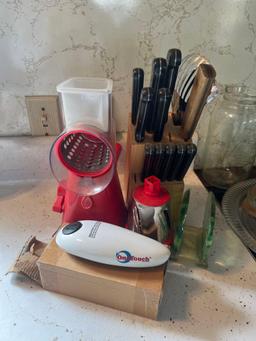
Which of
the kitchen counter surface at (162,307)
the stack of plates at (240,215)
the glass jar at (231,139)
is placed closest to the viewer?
the kitchen counter surface at (162,307)

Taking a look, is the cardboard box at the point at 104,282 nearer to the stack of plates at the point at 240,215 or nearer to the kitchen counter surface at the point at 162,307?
the kitchen counter surface at the point at 162,307

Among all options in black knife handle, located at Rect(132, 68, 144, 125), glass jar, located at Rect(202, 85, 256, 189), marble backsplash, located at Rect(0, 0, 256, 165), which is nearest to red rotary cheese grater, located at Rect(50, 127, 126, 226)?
black knife handle, located at Rect(132, 68, 144, 125)

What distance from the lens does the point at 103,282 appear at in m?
0.38

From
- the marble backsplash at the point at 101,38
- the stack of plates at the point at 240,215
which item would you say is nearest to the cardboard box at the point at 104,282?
the stack of plates at the point at 240,215

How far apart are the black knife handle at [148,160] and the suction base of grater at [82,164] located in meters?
0.06

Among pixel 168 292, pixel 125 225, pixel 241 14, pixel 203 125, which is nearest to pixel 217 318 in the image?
pixel 168 292

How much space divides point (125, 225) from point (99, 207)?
0.22 feet

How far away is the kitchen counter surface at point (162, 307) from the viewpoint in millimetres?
365

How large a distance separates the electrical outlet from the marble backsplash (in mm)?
19

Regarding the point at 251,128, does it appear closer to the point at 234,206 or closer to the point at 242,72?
the point at 242,72

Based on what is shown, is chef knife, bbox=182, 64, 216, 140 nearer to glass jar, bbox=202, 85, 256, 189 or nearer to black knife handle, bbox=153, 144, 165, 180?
black knife handle, bbox=153, 144, 165, 180

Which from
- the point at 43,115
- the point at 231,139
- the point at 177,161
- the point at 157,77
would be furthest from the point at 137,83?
the point at 231,139

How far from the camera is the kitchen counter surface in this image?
14.4 inches

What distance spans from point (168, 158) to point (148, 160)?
3cm
